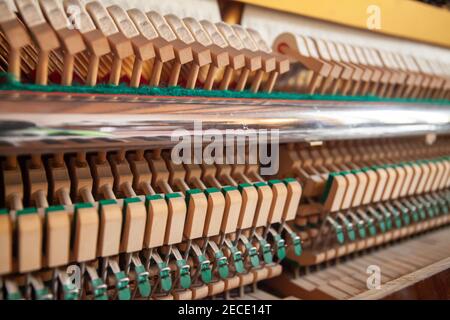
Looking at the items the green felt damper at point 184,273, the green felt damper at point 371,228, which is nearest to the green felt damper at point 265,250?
the green felt damper at point 184,273

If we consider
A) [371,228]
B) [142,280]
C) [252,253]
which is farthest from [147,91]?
[371,228]

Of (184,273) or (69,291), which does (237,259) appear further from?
(69,291)

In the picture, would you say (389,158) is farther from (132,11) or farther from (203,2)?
(132,11)

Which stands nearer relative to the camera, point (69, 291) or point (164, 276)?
point (69, 291)

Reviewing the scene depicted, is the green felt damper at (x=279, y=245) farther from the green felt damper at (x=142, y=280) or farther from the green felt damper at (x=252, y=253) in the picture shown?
the green felt damper at (x=142, y=280)

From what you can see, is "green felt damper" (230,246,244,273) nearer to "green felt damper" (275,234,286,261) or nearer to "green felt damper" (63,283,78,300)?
"green felt damper" (275,234,286,261)

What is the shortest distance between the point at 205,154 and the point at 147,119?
16.8 inches

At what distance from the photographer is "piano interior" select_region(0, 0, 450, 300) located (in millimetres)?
1239

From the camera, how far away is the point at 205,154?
5.58 feet

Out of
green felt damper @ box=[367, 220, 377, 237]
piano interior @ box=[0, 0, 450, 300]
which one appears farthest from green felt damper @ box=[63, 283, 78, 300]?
green felt damper @ box=[367, 220, 377, 237]

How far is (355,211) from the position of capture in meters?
2.29

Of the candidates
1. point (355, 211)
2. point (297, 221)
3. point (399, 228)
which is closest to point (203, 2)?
point (297, 221)

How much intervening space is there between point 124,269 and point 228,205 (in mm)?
415

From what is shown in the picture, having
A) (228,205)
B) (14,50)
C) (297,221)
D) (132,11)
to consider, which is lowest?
(297,221)
